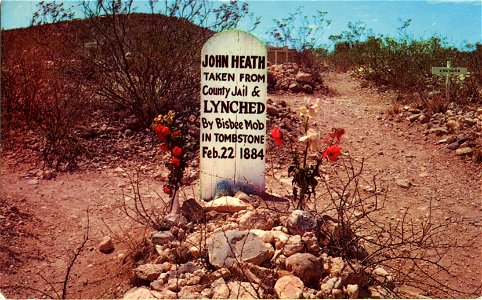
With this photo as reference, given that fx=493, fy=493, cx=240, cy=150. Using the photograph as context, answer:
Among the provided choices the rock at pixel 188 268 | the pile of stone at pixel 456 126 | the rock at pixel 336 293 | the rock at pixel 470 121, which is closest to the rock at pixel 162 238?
the rock at pixel 188 268

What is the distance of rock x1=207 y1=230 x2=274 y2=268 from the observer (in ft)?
10.4

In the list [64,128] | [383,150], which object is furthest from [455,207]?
[64,128]

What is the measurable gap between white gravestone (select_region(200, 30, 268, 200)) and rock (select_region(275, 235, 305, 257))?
1.28 metres

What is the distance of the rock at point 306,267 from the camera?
3025mm

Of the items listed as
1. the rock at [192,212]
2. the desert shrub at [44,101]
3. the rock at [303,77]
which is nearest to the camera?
the rock at [192,212]

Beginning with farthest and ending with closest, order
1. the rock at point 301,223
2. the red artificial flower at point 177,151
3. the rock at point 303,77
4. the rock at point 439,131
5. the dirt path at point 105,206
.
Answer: the rock at point 303,77, the rock at point 439,131, the red artificial flower at point 177,151, the dirt path at point 105,206, the rock at point 301,223

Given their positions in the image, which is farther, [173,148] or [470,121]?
[470,121]

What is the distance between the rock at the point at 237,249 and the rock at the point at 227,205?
76 cm

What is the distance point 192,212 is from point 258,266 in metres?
1.04

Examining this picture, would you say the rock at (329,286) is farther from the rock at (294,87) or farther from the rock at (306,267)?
the rock at (294,87)

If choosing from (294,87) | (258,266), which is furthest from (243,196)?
(294,87)

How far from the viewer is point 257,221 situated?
12.2 ft

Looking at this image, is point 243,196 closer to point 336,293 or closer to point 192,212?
point 192,212

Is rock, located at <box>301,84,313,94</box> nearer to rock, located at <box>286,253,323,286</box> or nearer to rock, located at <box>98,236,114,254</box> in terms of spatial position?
rock, located at <box>98,236,114,254</box>
